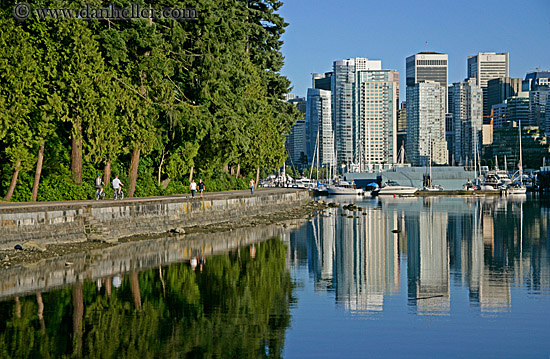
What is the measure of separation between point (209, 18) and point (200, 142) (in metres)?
8.90

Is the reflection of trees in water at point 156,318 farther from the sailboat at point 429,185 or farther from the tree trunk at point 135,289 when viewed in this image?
the sailboat at point 429,185

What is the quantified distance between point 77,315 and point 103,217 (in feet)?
52.7

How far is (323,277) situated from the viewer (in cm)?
2745

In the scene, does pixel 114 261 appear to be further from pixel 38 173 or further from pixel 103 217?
pixel 38 173

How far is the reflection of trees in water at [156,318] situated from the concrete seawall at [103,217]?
6361 millimetres

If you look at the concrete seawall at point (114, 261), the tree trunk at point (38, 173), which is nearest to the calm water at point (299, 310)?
the concrete seawall at point (114, 261)

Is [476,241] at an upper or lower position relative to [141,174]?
lower

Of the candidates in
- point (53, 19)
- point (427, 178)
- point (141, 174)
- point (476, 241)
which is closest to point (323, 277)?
point (476, 241)

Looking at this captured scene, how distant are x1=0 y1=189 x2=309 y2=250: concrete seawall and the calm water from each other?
6.08 m

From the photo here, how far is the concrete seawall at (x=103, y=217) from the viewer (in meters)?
29.1

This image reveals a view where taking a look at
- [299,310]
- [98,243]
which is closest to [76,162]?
[98,243]

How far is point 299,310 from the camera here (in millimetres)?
20375

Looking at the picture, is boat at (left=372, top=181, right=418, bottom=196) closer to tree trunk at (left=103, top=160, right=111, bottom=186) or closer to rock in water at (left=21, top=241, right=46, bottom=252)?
tree trunk at (left=103, top=160, right=111, bottom=186)

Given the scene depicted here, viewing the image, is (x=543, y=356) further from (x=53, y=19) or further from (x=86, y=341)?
(x=53, y=19)
